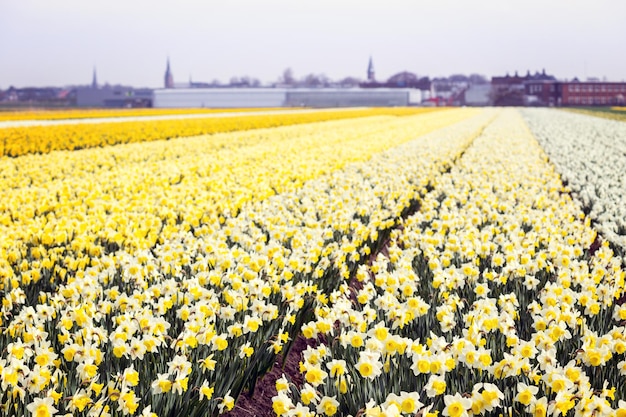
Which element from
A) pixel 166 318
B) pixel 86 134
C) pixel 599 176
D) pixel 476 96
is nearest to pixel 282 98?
pixel 476 96

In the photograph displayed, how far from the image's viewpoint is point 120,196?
9.22 metres

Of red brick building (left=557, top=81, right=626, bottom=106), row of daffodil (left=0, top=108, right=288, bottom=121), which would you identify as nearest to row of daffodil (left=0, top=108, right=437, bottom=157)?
row of daffodil (left=0, top=108, right=288, bottom=121)

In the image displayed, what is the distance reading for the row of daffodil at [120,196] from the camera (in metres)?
6.05

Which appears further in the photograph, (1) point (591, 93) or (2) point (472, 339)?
(1) point (591, 93)

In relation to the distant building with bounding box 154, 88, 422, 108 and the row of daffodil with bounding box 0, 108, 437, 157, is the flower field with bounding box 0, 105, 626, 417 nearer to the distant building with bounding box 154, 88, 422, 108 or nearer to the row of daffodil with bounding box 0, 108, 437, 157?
the row of daffodil with bounding box 0, 108, 437, 157

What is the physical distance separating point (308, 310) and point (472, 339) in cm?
163

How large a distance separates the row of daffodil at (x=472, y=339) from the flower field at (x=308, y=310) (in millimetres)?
13

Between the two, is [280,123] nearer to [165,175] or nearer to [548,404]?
[165,175]

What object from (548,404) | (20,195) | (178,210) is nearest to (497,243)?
(548,404)

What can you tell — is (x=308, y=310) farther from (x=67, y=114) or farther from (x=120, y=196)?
(x=67, y=114)

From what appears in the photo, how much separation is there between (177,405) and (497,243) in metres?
4.01

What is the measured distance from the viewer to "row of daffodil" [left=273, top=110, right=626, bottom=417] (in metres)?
2.84

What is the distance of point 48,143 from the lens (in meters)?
22.5

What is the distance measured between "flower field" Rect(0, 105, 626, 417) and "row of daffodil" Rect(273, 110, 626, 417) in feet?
0.04
